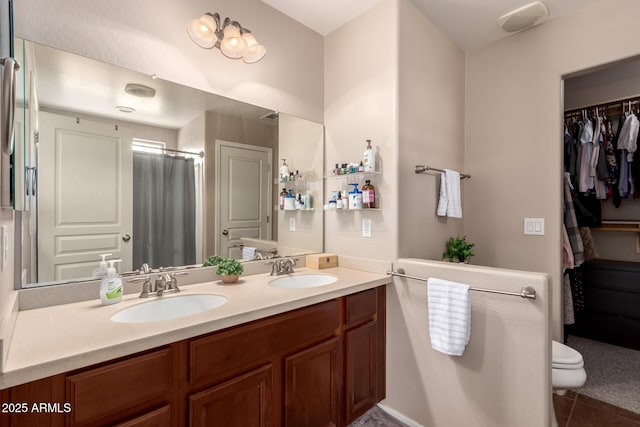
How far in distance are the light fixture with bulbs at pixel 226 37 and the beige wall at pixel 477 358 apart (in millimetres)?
1590

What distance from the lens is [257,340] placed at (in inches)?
49.7

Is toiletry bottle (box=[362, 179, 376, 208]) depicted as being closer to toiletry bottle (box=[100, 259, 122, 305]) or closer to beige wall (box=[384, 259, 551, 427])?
beige wall (box=[384, 259, 551, 427])

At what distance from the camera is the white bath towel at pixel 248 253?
6.40 feet

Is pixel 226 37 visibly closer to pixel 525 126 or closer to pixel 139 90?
pixel 139 90

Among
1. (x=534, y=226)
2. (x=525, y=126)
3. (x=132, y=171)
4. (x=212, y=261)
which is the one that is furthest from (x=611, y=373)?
(x=132, y=171)

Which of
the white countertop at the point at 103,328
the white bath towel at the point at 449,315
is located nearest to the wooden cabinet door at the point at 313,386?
the white countertop at the point at 103,328

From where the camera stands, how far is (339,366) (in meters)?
1.62

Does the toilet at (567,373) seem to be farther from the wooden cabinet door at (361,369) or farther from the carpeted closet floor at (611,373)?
the wooden cabinet door at (361,369)

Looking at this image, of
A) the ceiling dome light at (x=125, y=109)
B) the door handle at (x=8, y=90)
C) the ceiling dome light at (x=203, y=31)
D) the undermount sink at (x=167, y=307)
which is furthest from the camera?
the ceiling dome light at (x=203, y=31)

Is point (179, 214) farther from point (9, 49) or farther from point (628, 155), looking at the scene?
point (628, 155)

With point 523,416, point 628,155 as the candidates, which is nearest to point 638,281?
point 628,155

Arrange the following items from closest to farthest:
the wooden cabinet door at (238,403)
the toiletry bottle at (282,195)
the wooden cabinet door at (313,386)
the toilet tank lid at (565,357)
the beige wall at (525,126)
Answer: the wooden cabinet door at (238,403)
the wooden cabinet door at (313,386)
the toilet tank lid at (565,357)
the beige wall at (525,126)
the toiletry bottle at (282,195)

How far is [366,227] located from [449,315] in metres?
0.75

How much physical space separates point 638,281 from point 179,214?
381 centimetres
